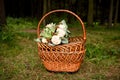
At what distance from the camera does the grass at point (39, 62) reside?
3.88 m

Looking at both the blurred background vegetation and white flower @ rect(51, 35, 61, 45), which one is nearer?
white flower @ rect(51, 35, 61, 45)

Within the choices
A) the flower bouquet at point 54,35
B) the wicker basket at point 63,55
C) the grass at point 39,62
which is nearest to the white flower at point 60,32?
the flower bouquet at point 54,35

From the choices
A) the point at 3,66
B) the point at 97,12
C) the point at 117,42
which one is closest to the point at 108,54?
the point at 117,42

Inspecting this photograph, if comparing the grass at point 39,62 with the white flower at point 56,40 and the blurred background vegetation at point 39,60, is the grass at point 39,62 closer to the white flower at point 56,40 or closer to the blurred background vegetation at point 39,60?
the blurred background vegetation at point 39,60

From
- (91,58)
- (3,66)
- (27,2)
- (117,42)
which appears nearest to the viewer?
(3,66)

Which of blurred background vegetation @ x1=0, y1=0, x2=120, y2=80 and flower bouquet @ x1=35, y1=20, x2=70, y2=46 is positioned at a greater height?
flower bouquet @ x1=35, y1=20, x2=70, y2=46

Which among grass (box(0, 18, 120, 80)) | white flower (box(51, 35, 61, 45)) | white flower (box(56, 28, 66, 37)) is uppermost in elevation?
white flower (box(56, 28, 66, 37))

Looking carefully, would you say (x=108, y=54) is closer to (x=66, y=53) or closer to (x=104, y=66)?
(x=104, y=66)

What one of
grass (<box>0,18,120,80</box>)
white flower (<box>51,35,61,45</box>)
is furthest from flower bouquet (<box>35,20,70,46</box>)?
grass (<box>0,18,120,80</box>)

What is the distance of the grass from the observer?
3883 mm

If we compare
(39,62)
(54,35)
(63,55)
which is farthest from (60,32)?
(39,62)

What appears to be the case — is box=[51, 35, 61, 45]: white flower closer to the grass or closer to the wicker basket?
the wicker basket

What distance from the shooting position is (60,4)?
34.4 ft

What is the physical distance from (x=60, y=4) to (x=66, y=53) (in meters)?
6.92
